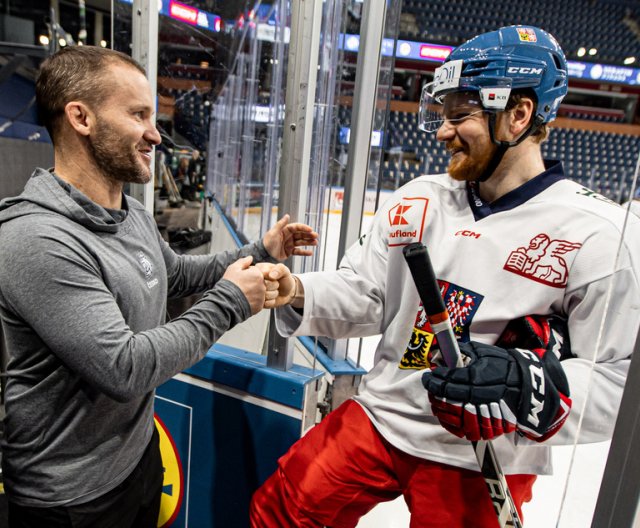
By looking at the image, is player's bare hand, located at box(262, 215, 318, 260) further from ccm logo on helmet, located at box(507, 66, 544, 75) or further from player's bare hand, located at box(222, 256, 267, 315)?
ccm logo on helmet, located at box(507, 66, 544, 75)

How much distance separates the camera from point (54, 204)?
822 mm

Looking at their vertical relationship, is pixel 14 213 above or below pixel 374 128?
below

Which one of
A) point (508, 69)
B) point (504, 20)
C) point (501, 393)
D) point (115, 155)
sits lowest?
point (501, 393)

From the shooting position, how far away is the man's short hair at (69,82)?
0.90m

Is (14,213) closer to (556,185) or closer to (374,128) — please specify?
(556,185)

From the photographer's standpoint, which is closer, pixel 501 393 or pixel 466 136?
pixel 501 393

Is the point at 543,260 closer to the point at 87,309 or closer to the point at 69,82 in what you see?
the point at 87,309

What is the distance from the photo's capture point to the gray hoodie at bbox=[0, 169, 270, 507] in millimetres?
763

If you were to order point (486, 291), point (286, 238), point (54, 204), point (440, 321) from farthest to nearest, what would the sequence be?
point (286, 238)
point (486, 291)
point (54, 204)
point (440, 321)

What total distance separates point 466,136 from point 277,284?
1.72 ft

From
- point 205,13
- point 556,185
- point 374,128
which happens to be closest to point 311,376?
point 556,185

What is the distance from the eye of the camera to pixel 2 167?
4051 mm

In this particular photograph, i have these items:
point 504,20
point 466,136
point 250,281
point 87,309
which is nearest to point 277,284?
point 250,281

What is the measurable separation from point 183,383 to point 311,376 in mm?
418
